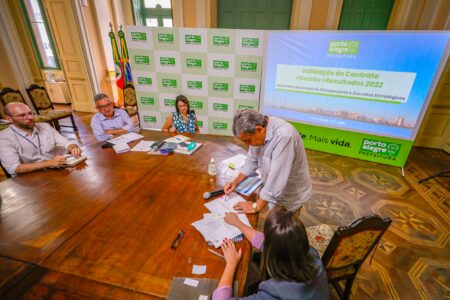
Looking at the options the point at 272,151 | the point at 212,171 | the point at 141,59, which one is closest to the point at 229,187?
the point at 212,171

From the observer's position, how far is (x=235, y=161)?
204cm

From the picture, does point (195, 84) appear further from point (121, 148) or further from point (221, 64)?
point (121, 148)

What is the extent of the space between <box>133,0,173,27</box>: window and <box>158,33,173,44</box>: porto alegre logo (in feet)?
6.29

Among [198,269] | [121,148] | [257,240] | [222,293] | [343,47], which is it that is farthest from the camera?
[343,47]

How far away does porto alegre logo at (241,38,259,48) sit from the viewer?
140 inches

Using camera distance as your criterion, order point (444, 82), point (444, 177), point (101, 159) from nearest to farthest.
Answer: point (101, 159) < point (444, 177) < point (444, 82)

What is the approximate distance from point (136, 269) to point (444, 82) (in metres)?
5.45

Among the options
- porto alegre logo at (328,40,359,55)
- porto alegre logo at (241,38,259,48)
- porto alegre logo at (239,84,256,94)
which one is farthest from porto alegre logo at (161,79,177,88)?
porto alegre logo at (328,40,359,55)

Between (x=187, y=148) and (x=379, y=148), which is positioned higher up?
(x=187, y=148)

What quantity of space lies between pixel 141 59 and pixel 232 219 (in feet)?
11.8

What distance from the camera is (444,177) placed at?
11.2 feet

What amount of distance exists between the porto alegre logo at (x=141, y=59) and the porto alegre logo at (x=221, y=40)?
48.6 inches

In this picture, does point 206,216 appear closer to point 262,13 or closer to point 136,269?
point 136,269

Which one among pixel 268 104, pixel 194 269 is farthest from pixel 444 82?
pixel 194 269
